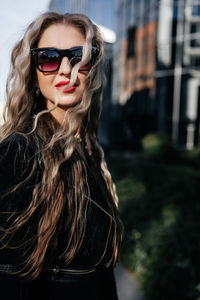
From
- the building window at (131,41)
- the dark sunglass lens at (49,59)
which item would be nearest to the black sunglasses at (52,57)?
the dark sunglass lens at (49,59)

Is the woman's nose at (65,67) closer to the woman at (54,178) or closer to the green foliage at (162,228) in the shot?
the woman at (54,178)

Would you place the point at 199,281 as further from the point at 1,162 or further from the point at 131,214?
the point at 1,162

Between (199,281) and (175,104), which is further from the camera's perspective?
(175,104)

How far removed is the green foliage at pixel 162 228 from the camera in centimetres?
322

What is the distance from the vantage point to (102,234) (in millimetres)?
1233

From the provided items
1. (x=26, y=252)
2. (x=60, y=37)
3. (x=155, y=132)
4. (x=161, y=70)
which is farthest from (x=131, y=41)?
(x=26, y=252)

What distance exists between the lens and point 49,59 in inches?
49.0

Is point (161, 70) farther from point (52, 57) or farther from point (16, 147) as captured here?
point (16, 147)

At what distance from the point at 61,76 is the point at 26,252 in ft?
2.32

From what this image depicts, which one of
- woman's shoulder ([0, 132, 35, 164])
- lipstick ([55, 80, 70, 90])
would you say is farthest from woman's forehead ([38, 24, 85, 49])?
woman's shoulder ([0, 132, 35, 164])

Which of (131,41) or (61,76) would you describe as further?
(131,41)

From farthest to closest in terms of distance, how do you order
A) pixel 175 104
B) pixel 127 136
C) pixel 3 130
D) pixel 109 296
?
pixel 127 136 → pixel 175 104 → pixel 109 296 → pixel 3 130

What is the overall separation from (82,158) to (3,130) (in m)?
0.34

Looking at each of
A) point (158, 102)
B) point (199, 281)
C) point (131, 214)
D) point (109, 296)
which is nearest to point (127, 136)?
point (158, 102)
